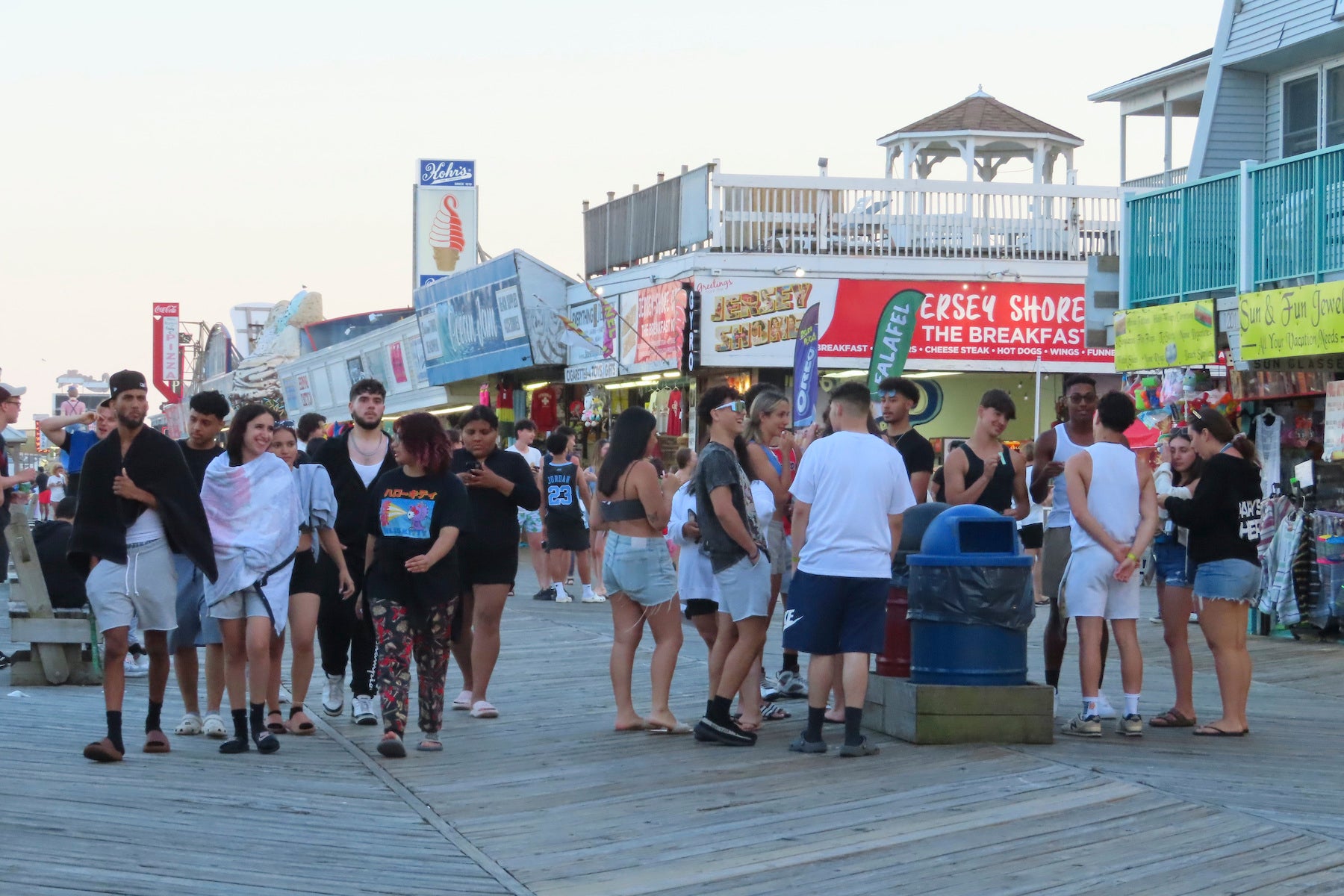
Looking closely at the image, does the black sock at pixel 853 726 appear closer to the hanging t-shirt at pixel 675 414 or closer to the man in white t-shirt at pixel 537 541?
the man in white t-shirt at pixel 537 541

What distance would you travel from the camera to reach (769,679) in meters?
10.9

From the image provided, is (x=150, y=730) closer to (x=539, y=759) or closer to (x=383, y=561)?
(x=383, y=561)

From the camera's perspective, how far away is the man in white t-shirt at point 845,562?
25.3ft

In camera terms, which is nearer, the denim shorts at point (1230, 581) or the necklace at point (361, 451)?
the denim shorts at point (1230, 581)

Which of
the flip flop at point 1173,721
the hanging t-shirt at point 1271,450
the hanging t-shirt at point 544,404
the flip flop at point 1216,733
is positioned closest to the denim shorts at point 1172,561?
the flip flop at point 1173,721

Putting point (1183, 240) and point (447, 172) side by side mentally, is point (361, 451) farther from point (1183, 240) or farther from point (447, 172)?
point (447, 172)

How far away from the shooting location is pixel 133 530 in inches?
306

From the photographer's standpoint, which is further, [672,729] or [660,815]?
[672,729]

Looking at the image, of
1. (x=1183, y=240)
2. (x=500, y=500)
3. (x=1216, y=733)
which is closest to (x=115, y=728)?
(x=500, y=500)

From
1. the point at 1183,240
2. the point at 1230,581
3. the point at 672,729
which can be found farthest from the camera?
the point at 1183,240

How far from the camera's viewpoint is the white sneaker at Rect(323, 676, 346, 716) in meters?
9.45

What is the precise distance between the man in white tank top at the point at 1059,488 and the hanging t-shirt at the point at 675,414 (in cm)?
1499

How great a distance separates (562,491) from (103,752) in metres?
8.94

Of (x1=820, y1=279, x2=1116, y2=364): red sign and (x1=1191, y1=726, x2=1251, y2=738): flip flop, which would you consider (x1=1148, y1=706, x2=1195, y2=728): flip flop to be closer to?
(x1=1191, y1=726, x2=1251, y2=738): flip flop
